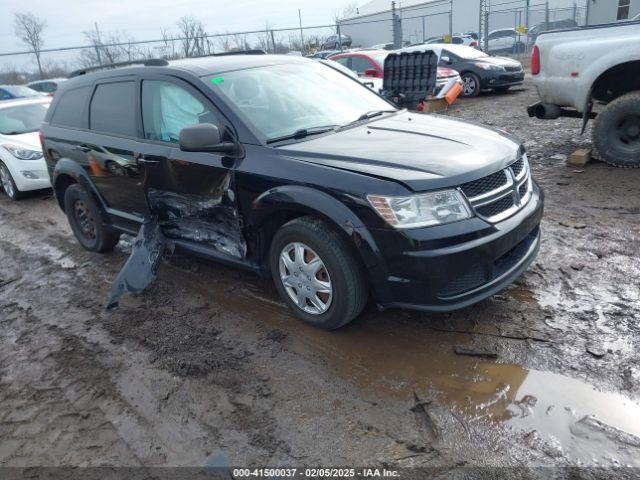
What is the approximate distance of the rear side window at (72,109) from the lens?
491 centimetres

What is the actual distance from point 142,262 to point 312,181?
186cm

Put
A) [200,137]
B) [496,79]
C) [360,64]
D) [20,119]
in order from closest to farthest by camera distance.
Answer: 1. [200,137]
2. [20,119]
3. [360,64]
4. [496,79]

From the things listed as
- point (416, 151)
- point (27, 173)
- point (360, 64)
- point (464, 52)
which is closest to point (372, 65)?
point (360, 64)

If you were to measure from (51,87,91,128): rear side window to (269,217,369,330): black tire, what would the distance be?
2.84 metres

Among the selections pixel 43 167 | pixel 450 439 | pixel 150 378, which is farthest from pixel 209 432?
pixel 43 167

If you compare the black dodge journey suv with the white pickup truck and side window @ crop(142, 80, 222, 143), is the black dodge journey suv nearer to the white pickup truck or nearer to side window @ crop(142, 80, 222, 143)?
side window @ crop(142, 80, 222, 143)

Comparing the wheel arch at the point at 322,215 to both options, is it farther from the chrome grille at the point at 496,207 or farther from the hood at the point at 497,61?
the hood at the point at 497,61

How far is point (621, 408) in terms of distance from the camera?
256cm

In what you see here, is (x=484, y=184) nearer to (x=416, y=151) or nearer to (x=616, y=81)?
(x=416, y=151)

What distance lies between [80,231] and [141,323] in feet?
7.27

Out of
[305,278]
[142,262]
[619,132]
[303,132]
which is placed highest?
[303,132]

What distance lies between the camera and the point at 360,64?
13.1 meters

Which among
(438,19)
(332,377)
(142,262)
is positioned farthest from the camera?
(438,19)

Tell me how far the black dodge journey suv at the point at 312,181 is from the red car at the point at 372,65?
8397mm
